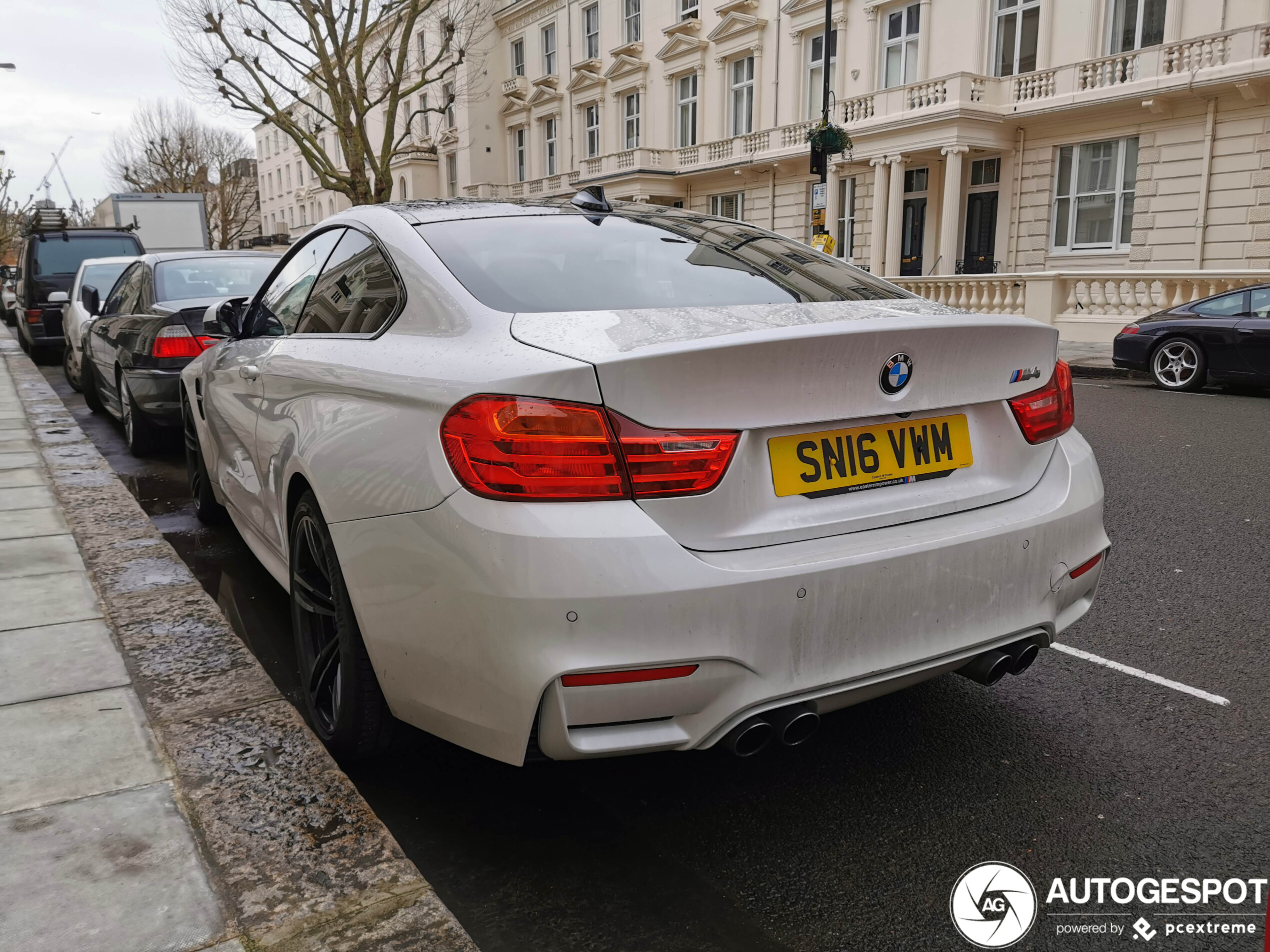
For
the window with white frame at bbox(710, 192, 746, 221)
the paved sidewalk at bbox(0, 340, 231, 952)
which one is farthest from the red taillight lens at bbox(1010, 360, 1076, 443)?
the window with white frame at bbox(710, 192, 746, 221)

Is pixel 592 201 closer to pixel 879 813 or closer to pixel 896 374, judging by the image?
pixel 896 374

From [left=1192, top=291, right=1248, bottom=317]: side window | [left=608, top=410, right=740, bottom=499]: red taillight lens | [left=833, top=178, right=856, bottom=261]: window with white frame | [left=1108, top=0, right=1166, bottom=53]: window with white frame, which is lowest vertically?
[left=1192, top=291, right=1248, bottom=317]: side window

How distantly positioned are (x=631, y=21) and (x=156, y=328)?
33657 millimetres

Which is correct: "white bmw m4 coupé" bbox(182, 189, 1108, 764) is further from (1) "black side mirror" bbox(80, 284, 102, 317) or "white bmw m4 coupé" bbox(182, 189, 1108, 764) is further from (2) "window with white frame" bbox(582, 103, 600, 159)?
(2) "window with white frame" bbox(582, 103, 600, 159)

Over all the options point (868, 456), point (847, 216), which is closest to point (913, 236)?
point (847, 216)

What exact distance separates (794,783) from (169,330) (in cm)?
628

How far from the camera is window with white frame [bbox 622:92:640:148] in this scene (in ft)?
123

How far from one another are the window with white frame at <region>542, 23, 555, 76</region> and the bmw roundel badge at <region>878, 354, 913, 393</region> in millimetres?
43189

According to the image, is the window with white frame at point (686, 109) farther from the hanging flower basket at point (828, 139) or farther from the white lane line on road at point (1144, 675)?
the white lane line on road at point (1144, 675)

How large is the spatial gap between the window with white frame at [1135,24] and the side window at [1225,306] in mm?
11558

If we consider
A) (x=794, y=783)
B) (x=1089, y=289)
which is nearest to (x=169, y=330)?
(x=794, y=783)

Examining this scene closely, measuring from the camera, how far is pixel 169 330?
7.36 metres

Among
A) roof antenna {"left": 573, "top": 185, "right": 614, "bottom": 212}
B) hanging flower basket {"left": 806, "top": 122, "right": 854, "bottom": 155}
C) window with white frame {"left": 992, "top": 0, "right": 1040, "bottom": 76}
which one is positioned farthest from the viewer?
window with white frame {"left": 992, "top": 0, "right": 1040, "bottom": 76}

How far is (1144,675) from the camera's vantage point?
3426mm
